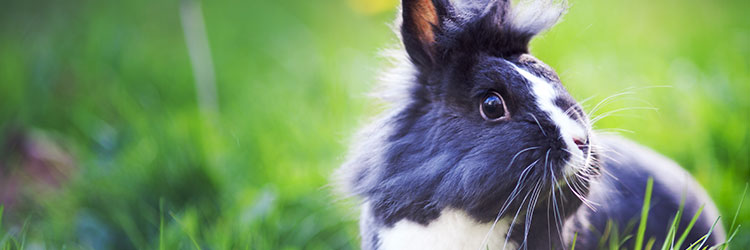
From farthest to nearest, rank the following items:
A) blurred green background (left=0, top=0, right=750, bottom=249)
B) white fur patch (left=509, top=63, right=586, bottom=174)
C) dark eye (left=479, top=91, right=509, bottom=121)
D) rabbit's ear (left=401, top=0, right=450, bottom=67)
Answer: blurred green background (left=0, top=0, right=750, bottom=249) < rabbit's ear (left=401, top=0, right=450, bottom=67) < dark eye (left=479, top=91, right=509, bottom=121) < white fur patch (left=509, top=63, right=586, bottom=174)

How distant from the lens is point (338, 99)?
3.67 meters

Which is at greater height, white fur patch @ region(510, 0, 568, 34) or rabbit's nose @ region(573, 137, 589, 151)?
white fur patch @ region(510, 0, 568, 34)

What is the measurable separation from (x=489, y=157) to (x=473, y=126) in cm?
12

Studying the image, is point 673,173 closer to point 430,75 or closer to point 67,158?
point 430,75

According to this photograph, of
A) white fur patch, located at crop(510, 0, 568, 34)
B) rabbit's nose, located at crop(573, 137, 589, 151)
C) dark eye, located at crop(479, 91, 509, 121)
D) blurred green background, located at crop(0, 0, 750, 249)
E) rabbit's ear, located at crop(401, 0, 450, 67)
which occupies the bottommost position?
blurred green background, located at crop(0, 0, 750, 249)

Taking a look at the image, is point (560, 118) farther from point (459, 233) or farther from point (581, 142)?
point (459, 233)

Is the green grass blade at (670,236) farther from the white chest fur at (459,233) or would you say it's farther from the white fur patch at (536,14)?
the white fur patch at (536,14)

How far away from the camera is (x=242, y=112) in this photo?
12.2 ft

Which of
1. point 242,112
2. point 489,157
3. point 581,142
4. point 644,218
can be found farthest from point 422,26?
point 242,112

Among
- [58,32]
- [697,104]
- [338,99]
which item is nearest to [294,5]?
[58,32]

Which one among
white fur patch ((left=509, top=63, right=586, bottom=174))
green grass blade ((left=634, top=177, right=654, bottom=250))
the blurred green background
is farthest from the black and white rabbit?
the blurred green background

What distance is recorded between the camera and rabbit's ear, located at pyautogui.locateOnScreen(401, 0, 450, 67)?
70.1 inches

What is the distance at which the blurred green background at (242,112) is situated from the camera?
264cm

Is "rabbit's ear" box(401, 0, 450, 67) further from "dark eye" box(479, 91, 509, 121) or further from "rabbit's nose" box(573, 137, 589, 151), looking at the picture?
"rabbit's nose" box(573, 137, 589, 151)
